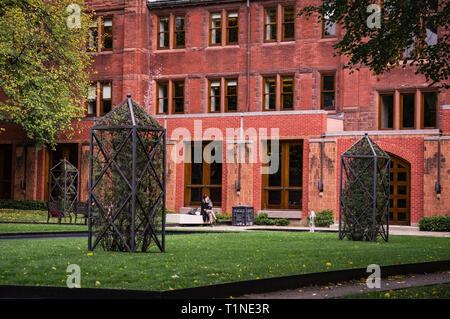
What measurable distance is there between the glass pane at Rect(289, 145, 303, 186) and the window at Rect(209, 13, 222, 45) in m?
8.23

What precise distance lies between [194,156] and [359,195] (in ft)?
58.4

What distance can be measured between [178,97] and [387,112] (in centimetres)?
1186

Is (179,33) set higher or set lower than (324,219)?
higher

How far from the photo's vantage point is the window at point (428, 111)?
3525 cm

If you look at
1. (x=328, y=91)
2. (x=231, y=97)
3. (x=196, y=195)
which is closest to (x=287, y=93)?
(x=328, y=91)

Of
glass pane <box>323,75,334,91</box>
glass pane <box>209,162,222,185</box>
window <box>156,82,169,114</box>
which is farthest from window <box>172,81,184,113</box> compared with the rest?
glass pane <box>323,75,334,91</box>

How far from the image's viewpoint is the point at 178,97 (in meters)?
40.4

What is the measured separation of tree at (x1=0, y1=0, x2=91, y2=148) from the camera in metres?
33.3

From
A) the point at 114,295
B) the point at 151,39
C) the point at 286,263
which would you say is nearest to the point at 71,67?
the point at 151,39

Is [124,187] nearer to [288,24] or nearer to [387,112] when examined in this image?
[387,112]

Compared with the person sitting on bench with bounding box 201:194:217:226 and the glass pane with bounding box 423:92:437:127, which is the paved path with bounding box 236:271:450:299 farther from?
the glass pane with bounding box 423:92:437:127

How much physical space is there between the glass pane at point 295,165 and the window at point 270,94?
387cm

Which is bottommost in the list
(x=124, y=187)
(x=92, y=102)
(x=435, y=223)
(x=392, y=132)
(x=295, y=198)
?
(x=435, y=223)

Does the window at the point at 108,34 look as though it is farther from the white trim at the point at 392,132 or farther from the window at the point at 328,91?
the white trim at the point at 392,132
